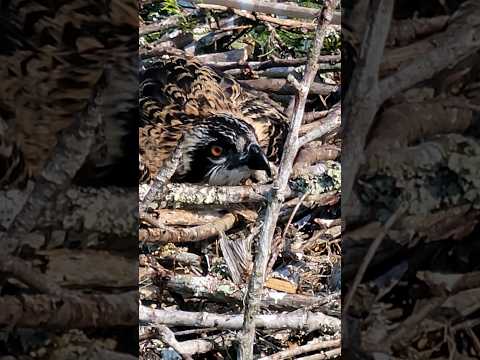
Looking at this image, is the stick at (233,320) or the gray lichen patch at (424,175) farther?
the stick at (233,320)

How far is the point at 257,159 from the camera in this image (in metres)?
1.47

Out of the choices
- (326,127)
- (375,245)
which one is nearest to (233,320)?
(326,127)

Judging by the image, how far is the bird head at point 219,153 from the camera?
152 cm

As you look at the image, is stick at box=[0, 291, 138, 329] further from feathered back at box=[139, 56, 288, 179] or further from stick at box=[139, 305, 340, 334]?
feathered back at box=[139, 56, 288, 179]

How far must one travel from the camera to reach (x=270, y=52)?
1590 millimetres

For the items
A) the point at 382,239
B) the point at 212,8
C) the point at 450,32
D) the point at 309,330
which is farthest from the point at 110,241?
the point at 212,8

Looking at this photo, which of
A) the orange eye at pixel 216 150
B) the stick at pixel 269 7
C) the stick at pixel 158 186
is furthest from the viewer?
the orange eye at pixel 216 150

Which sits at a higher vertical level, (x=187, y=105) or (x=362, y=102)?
(x=187, y=105)

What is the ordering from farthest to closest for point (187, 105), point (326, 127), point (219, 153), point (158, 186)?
1. point (187, 105)
2. point (219, 153)
3. point (326, 127)
4. point (158, 186)

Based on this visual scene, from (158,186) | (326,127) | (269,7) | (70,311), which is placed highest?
(269,7)

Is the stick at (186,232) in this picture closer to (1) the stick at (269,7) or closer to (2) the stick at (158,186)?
(2) the stick at (158,186)

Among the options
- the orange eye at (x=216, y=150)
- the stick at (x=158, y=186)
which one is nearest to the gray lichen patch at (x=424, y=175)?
the stick at (x=158, y=186)

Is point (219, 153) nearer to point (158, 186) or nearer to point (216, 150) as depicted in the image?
point (216, 150)

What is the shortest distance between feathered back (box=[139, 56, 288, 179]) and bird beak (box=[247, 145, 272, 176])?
0.57 ft
